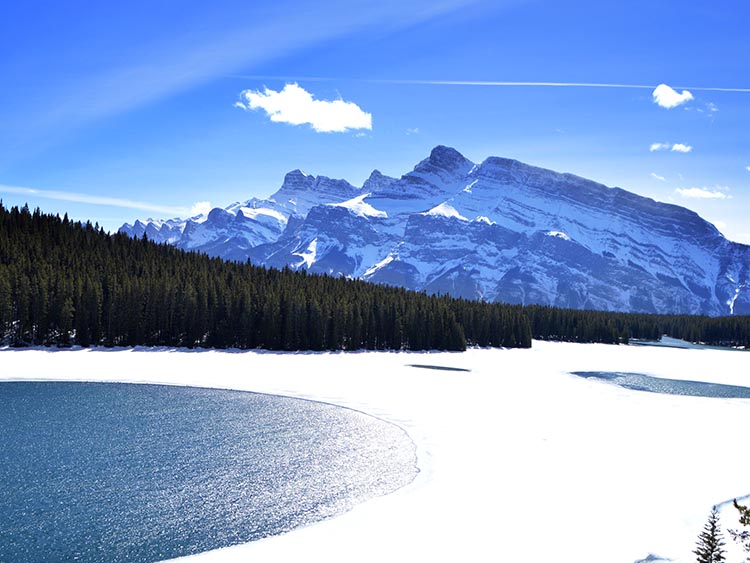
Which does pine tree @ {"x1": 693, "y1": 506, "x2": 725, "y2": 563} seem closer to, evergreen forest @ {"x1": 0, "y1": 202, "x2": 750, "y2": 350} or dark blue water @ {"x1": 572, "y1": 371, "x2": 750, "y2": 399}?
dark blue water @ {"x1": 572, "y1": 371, "x2": 750, "y2": 399}

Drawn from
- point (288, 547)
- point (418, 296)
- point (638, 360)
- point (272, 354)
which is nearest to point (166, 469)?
point (288, 547)

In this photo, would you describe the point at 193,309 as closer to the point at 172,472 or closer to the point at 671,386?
the point at 172,472

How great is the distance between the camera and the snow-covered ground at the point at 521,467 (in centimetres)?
2114

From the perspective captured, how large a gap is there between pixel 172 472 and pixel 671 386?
229 feet

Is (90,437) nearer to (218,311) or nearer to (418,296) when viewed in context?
(218,311)

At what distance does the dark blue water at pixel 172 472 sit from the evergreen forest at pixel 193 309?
55645 millimetres

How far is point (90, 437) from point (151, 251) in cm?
14266

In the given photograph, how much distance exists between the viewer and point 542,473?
30562 mm

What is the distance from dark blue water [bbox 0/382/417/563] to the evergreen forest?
5565cm

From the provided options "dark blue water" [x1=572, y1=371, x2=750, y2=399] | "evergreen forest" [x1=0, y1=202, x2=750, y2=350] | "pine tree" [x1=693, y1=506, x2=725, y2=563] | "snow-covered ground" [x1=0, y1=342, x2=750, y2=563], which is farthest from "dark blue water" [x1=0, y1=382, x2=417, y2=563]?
"evergreen forest" [x1=0, y1=202, x2=750, y2=350]

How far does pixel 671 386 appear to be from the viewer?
250ft

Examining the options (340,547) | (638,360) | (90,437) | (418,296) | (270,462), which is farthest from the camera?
(418,296)

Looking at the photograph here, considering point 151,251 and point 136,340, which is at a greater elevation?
point 151,251

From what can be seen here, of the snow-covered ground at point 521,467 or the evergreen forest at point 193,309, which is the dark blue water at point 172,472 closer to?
the snow-covered ground at point 521,467
